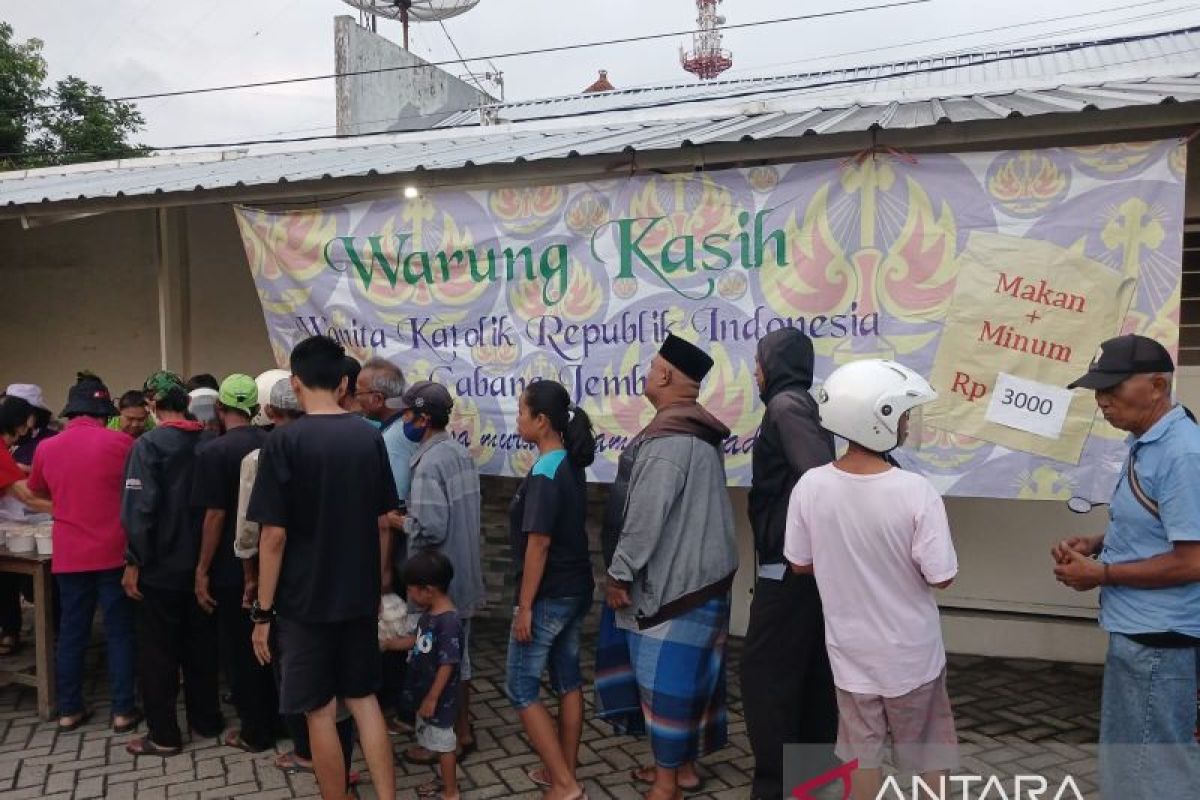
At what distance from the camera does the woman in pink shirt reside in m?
4.12

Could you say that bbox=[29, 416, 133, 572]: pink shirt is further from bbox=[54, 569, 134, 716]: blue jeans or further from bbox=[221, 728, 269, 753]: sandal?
bbox=[221, 728, 269, 753]: sandal

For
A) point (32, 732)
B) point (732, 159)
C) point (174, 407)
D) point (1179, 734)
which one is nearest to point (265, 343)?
point (174, 407)

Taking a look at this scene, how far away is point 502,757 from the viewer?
3.92 metres

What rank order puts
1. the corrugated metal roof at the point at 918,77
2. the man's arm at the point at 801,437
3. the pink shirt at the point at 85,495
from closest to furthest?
1. the man's arm at the point at 801,437
2. the pink shirt at the point at 85,495
3. the corrugated metal roof at the point at 918,77

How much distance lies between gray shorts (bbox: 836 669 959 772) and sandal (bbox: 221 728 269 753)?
2786 millimetres

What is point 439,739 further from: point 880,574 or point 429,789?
point 880,574

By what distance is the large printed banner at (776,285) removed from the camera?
3541 mm

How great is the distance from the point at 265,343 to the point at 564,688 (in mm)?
4306

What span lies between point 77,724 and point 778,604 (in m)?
3.44

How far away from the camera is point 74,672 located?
4227mm

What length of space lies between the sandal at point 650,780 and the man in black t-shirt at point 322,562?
104cm

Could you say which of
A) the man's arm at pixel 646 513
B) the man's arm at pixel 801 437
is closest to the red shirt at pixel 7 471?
the man's arm at pixel 646 513

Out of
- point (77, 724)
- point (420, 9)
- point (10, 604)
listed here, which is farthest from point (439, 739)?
point (420, 9)

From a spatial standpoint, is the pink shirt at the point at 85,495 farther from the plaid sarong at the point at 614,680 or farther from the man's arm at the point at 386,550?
the plaid sarong at the point at 614,680
